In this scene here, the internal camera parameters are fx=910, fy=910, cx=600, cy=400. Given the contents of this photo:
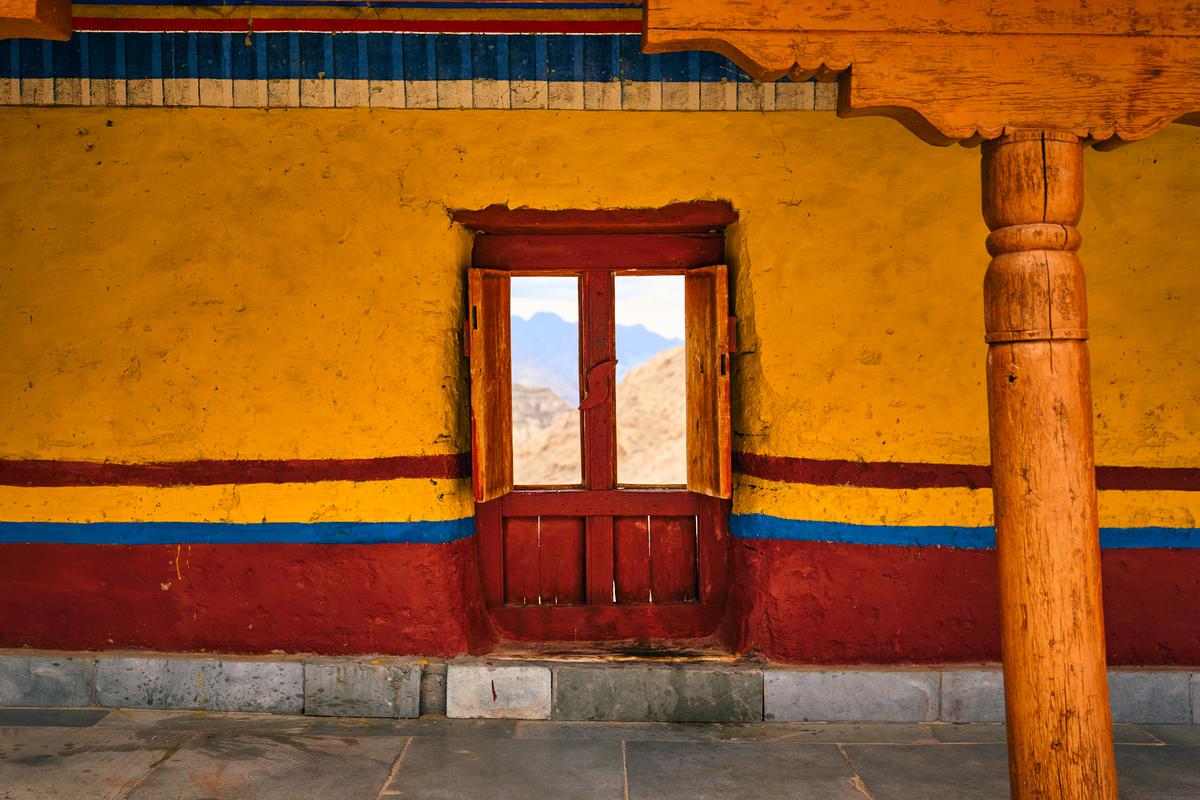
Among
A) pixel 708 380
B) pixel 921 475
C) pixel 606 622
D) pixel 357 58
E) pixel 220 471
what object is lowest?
pixel 606 622

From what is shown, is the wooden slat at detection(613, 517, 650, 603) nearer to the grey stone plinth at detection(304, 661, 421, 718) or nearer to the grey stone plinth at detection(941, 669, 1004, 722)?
the grey stone plinth at detection(304, 661, 421, 718)

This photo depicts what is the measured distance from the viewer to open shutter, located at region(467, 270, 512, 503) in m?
4.46

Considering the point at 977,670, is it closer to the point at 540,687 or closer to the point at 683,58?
the point at 540,687

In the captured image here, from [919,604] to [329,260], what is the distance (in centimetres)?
335

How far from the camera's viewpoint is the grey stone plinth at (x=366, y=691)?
14.4 ft

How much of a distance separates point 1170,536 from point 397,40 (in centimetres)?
448

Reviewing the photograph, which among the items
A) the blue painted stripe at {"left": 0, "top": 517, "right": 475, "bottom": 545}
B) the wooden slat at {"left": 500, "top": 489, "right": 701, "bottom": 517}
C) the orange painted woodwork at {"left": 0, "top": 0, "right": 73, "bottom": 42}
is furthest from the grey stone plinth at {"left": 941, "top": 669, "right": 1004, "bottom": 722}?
the orange painted woodwork at {"left": 0, "top": 0, "right": 73, "bottom": 42}

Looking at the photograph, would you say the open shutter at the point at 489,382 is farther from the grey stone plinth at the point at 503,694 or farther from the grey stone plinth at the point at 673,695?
the grey stone plinth at the point at 673,695

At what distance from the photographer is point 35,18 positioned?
9.30ft

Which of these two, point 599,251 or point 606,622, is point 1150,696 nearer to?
point 606,622

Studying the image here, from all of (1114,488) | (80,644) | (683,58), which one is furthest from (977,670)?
(80,644)

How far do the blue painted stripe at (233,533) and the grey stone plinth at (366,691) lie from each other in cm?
62

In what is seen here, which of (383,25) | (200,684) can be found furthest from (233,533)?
(383,25)

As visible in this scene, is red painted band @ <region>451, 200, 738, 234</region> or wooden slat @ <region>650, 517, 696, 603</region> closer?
red painted band @ <region>451, 200, 738, 234</region>
